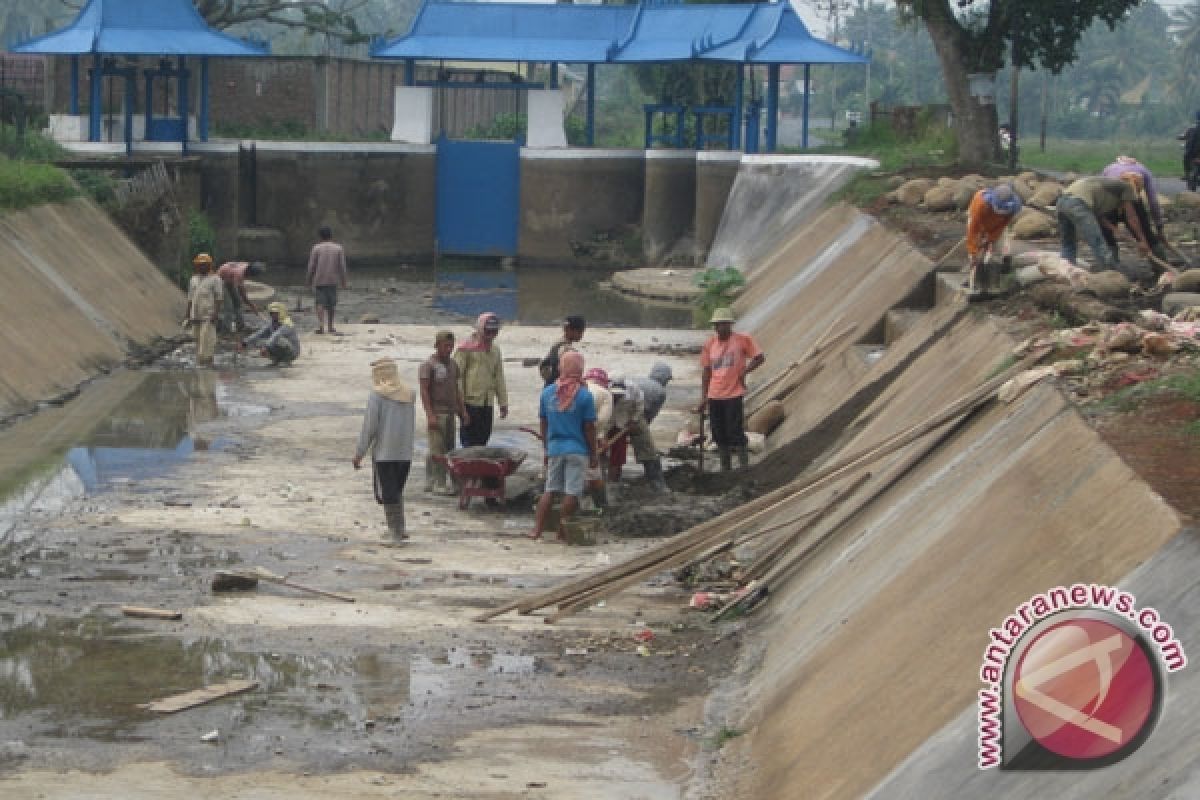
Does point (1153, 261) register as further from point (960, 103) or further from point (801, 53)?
point (801, 53)

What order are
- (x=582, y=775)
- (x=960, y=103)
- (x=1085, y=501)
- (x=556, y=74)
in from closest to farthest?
(x=1085, y=501), (x=582, y=775), (x=960, y=103), (x=556, y=74)

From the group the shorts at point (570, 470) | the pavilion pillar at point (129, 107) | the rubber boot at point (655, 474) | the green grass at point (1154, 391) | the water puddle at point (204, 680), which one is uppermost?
the pavilion pillar at point (129, 107)

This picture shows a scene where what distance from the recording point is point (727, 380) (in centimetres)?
1891

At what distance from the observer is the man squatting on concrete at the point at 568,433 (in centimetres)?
1622

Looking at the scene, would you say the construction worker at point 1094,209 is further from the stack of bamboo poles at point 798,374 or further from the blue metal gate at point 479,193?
the blue metal gate at point 479,193

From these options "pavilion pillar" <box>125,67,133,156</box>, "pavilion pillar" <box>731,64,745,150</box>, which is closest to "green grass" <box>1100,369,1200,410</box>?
"pavilion pillar" <box>125,67,133,156</box>

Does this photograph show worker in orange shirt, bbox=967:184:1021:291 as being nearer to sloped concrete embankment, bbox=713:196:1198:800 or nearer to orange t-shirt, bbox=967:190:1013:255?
orange t-shirt, bbox=967:190:1013:255

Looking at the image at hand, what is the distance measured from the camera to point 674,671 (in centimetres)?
1275

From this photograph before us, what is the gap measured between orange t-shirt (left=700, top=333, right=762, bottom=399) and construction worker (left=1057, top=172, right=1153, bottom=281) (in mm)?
2805

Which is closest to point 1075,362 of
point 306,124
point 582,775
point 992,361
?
point 992,361

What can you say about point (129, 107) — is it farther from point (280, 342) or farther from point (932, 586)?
point (932, 586)

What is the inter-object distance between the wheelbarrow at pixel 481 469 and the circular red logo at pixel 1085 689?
33.1 feet

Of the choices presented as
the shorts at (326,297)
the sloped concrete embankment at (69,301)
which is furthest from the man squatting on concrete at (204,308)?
the shorts at (326,297)

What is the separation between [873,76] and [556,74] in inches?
2544
